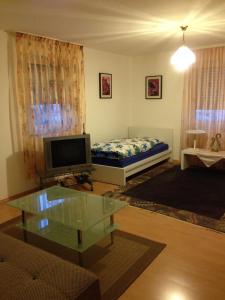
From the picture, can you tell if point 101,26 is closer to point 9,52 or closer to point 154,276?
point 9,52

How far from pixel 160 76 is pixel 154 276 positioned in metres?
4.57

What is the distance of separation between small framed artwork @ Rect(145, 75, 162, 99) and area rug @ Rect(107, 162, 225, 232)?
1.73 meters

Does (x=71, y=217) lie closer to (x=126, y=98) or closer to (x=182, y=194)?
(x=182, y=194)

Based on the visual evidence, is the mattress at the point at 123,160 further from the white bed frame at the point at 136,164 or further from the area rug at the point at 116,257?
the area rug at the point at 116,257

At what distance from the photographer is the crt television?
13.2ft

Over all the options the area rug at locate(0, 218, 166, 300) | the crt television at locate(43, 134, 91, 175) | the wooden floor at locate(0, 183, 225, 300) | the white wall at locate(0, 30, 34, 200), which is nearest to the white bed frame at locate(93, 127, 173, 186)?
the crt television at locate(43, 134, 91, 175)

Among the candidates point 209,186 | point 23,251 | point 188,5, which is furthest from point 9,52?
point 209,186

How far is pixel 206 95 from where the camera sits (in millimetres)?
5258

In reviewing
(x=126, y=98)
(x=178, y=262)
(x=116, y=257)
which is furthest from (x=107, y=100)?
(x=178, y=262)

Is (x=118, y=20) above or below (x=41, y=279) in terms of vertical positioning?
above

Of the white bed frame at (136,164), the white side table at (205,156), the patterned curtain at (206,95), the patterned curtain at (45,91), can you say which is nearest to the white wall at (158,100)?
the white bed frame at (136,164)

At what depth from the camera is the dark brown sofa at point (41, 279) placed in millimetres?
1470

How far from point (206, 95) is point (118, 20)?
2709mm

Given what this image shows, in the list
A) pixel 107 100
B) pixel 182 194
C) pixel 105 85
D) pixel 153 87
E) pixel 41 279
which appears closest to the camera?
pixel 41 279
